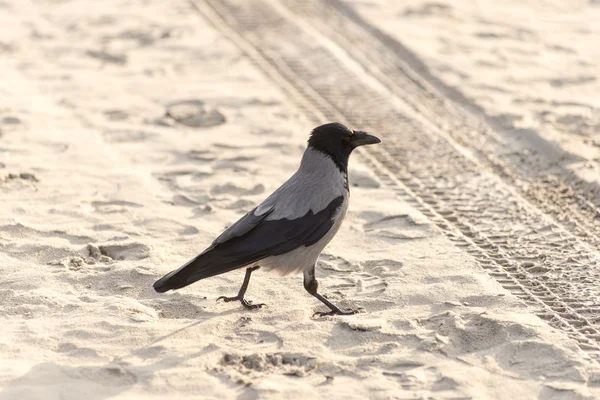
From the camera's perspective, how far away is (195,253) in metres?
6.13

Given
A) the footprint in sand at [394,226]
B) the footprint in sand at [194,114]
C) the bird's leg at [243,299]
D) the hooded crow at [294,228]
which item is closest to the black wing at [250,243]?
the hooded crow at [294,228]

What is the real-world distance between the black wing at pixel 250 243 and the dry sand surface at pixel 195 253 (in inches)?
12.1

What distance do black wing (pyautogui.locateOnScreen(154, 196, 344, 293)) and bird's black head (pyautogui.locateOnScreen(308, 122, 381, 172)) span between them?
382 millimetres

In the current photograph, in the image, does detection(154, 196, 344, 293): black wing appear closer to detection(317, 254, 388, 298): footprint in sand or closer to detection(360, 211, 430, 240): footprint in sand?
detection(317, 254, 388, 298): footprint in sand

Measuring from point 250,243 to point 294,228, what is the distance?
0.25 meters

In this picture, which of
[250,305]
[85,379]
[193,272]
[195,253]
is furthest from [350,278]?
[85,379]

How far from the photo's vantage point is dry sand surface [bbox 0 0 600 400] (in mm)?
4586

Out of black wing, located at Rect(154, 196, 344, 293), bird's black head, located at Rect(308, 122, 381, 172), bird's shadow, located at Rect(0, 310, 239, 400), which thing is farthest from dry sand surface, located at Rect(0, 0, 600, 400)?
bird's black head, located at Rect(308, 122, 381, 172)

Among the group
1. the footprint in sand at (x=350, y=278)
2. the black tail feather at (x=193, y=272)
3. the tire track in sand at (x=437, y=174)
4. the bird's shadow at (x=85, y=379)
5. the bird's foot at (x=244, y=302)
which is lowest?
the bird's foot at (x=244, y=302)

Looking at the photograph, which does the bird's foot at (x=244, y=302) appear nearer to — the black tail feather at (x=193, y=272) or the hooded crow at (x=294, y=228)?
the hooded crow at (x=294, y=228)

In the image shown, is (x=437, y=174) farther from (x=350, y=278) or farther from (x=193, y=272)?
(x=193, y=272)

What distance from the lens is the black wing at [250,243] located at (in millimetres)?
4996

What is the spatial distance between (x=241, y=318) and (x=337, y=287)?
68cm

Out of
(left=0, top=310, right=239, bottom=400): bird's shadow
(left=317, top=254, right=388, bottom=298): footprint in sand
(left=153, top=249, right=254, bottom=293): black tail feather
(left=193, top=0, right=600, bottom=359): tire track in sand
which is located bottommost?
(left=317, top=254, right=388, bottom=298): footprint in sand
